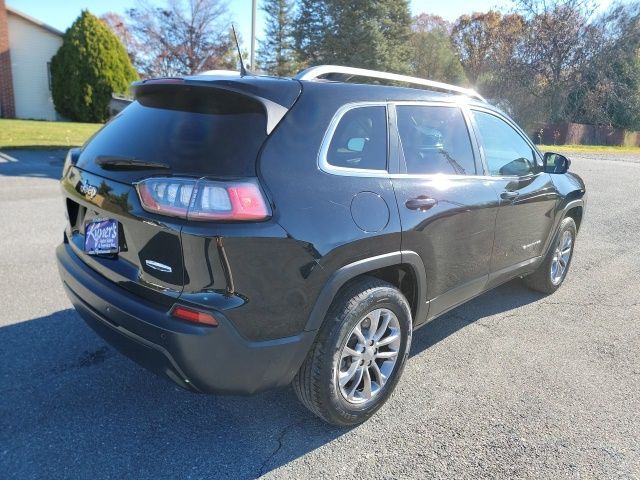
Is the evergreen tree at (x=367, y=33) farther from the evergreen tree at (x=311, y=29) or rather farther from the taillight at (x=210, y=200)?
the taillight at (x=210, y=200)

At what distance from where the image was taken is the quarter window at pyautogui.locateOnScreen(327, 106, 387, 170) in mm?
2504

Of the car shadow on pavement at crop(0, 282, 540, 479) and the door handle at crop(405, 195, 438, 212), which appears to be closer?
the car shadow on pavement at crop(0, 282, 540, 479)

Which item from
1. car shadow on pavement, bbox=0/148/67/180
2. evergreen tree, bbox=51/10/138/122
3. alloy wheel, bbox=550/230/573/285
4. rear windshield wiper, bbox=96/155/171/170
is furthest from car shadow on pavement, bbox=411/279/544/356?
evergreen tree, bbox=51/10/138/122

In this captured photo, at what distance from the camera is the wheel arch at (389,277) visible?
2.38 meters

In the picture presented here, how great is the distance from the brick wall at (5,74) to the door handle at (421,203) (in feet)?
79.9

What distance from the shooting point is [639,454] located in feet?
8.55

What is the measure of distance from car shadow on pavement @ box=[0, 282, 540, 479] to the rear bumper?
1.40ft

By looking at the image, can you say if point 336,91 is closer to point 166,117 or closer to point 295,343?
point 166,117

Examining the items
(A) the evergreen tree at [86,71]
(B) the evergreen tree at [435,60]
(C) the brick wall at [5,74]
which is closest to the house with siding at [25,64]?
(C) the brick wall at [5,74]

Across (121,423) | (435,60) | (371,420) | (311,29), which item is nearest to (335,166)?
(371,420)

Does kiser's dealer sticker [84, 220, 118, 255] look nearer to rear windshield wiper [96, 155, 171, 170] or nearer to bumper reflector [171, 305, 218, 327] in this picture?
rear windshield wiper [96, 155, 171, 170]

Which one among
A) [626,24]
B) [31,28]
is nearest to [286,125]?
[31,28]

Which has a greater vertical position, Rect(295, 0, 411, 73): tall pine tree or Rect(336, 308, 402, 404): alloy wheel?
Rect(295, 0, 411, 73): tall pine tree

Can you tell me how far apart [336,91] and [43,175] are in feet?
29.0
